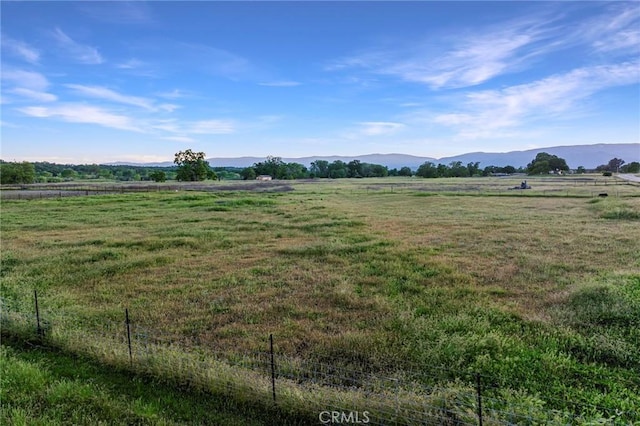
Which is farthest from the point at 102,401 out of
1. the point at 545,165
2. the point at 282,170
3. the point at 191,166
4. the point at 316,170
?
the point at 316,170

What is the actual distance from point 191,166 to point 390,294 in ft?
301

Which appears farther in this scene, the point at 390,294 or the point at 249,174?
the point at 249,174

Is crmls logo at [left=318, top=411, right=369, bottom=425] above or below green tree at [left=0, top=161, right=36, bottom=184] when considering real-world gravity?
below

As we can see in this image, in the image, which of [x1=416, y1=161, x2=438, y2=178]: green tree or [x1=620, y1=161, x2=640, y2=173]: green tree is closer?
[x1=620, y1=161, x2=640, y2=173]: green tree

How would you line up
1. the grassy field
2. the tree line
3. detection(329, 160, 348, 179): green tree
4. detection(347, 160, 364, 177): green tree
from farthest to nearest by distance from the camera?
detection(347, 160, 364, 177): green tree < detection(329, 160, 348, 179): green tree < the tree line < the grassy field

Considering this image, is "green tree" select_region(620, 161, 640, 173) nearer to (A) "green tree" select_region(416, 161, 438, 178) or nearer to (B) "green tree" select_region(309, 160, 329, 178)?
(A) "green tree" select_region(416, 161, 438, 178)

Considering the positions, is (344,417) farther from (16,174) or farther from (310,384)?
(16,174)

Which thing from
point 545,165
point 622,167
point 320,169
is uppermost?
point 320,169

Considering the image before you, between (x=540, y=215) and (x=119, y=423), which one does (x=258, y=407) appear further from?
(x=540, y=215)

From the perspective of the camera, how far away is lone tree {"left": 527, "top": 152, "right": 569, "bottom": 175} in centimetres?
10694

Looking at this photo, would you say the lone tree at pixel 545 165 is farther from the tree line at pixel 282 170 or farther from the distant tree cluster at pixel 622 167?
the distant tree cluster at pixel 622 167

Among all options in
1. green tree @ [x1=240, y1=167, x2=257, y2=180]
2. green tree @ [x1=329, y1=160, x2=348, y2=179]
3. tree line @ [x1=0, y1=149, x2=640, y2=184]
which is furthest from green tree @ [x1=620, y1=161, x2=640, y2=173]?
green tree @ [x1=240, y1=167, x2=257, y2=180]

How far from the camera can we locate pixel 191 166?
306ft

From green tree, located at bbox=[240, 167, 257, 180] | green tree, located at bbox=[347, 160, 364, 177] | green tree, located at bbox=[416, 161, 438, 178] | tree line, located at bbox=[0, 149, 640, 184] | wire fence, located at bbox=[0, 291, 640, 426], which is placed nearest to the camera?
wire fence, located at bbox=[0, 291, 640, 426]
